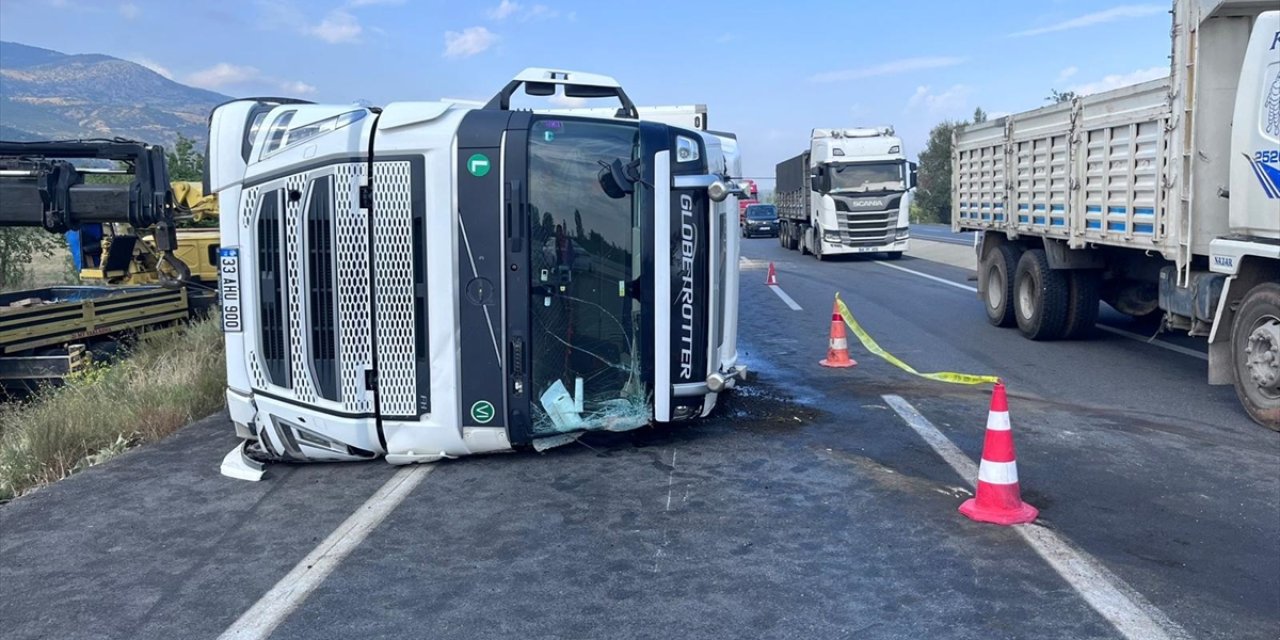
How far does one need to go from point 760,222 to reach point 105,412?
132ft

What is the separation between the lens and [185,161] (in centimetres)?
2203

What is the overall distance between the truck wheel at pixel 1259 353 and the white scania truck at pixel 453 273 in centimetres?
425

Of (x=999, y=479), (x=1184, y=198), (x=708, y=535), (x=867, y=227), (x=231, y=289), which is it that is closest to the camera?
(x=708, y=535)

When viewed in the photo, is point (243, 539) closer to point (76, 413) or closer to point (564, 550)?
point (564, 550)

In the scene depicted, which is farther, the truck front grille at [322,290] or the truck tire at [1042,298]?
the truck tire at [1042,298]

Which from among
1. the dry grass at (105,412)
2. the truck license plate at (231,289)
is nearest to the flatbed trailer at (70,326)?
the dry grass at (105,412)

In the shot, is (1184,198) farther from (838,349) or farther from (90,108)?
(90,108)

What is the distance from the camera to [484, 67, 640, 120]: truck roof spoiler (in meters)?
6.52

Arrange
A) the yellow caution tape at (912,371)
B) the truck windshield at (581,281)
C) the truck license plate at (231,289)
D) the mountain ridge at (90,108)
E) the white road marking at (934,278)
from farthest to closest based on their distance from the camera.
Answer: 1. the mountain ridge at (90,108)
2. the white road marking at (934,278)
3. the yellow caution tape at (912,371)
4. the truck license plate at (231,289)
5. the truck windshield at (581,281)

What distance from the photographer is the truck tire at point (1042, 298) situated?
1131cm

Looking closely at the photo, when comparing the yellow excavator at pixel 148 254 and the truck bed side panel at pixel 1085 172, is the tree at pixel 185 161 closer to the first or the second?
the yellow excavator at pixel 148 254

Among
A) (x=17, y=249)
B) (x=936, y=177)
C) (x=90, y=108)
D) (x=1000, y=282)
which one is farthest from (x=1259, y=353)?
(x=90, y=108)

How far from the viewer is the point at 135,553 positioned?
4.97m

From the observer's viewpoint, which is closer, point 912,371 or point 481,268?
point 481,268
